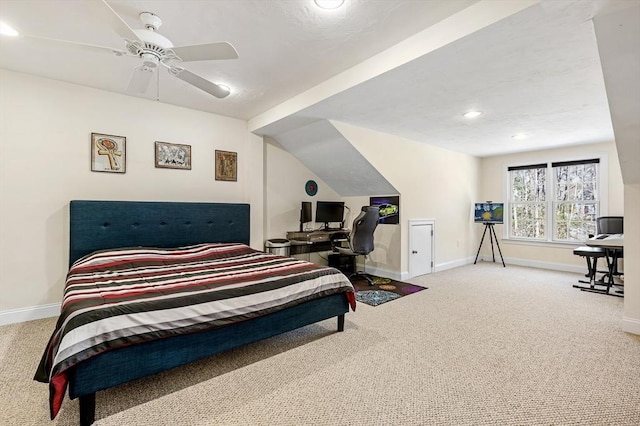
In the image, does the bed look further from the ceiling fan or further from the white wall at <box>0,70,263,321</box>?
the ceiling fan

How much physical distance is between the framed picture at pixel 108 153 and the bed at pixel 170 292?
17.9 inches

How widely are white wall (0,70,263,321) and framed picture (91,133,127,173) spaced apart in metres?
0.05

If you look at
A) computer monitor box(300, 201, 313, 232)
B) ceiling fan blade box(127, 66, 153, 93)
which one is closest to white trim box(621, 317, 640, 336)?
computer monitor box(300, 201, 313, 232)

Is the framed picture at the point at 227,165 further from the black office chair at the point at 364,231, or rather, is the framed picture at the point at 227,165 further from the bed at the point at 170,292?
the black office chair at the point at 364,231

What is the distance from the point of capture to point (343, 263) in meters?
5.12

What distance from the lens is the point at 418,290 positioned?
13.4 feet

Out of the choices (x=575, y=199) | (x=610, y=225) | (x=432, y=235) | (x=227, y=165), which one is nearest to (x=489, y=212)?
(x=575, y=199)

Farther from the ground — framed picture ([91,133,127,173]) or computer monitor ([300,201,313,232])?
framed picture ([91,133,127,173])

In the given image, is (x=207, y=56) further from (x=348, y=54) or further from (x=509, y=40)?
(x=509, y=40)

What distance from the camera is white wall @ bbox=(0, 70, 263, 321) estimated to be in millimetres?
2906

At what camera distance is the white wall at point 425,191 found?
4.50m

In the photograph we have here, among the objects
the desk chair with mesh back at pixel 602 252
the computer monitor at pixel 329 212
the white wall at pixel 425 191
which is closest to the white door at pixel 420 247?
the white wall at pixel 425 191

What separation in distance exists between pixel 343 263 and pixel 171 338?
11.9ft

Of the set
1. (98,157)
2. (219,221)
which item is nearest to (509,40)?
(219,221)
